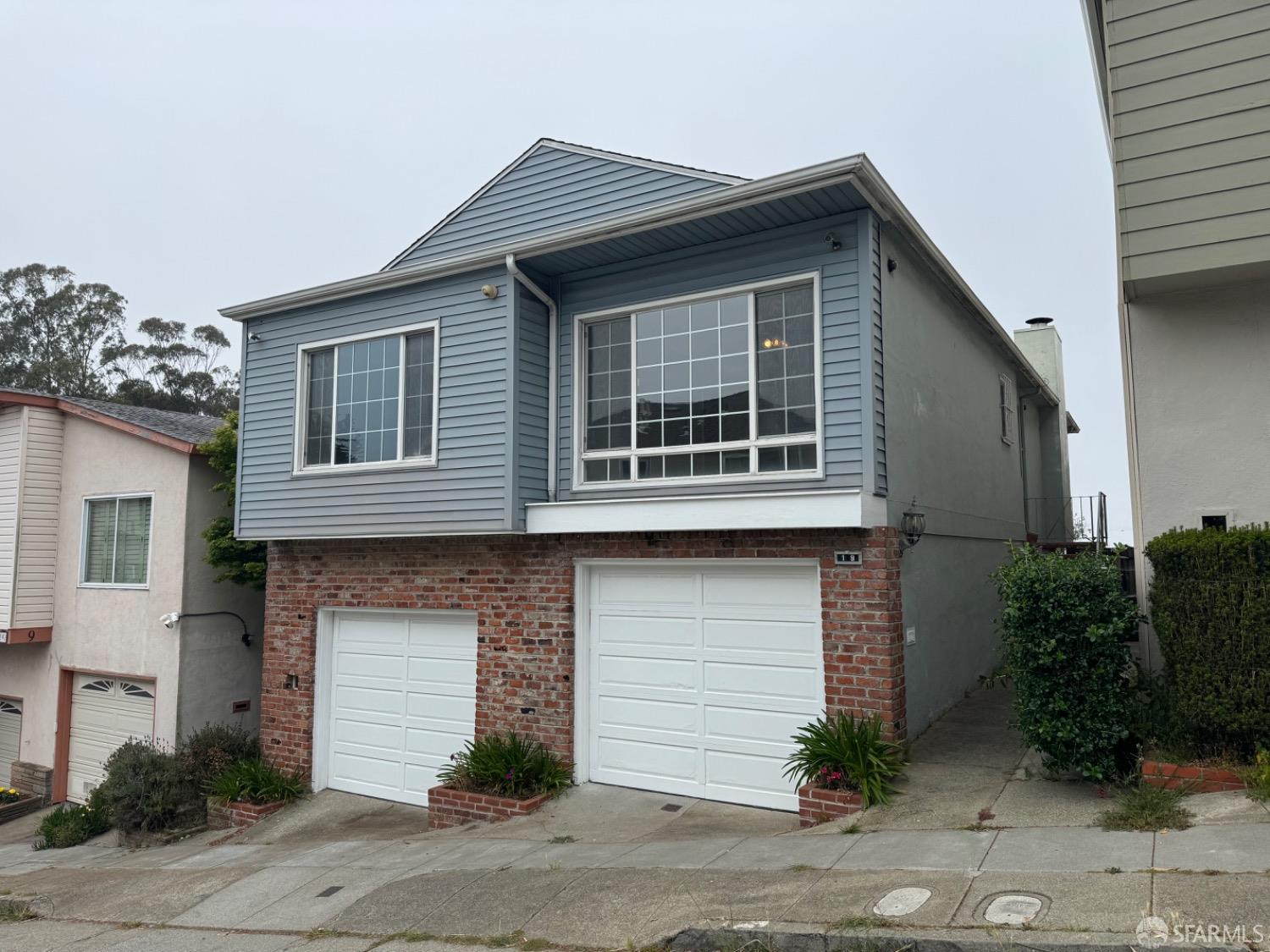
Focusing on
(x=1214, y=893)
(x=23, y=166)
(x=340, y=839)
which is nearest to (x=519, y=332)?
(x=340, y=839)

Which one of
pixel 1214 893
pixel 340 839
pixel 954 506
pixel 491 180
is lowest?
pixel 340 839

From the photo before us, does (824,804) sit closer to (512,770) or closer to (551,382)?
(512,770)

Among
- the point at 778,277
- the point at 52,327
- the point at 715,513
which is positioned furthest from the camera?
the point at 52,327

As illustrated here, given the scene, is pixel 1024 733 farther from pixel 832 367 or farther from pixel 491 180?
pixel 491 180

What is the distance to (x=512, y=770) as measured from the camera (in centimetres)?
839

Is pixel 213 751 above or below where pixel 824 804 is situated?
below

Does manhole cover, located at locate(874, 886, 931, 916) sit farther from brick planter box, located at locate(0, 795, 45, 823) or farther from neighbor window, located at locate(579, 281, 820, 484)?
brick planter box, located at locate(0, 795, 45, 823)

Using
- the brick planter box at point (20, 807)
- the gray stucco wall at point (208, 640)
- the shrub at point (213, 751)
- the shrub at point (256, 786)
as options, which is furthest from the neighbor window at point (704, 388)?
the brick planter box at point (20, 807)

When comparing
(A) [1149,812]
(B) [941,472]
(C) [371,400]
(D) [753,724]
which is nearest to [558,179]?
(C) [371,400]

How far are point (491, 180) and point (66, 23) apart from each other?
21.2 m

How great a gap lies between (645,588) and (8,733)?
12333 mm

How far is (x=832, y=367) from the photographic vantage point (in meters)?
7.61

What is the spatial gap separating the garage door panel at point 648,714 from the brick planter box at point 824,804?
1.48 metres

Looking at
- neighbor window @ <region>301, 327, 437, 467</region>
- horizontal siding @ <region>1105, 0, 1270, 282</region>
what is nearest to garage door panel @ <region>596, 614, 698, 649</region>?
neighbor window @ <region>301, 327, 437, 467</region>
